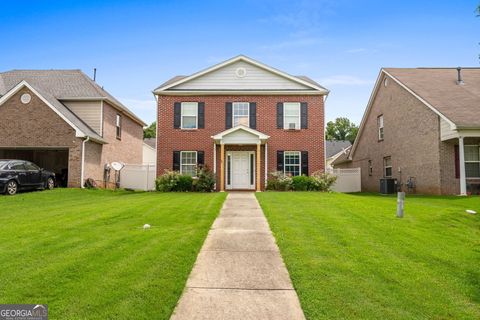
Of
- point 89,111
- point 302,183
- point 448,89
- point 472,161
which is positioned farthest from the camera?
point 89,111

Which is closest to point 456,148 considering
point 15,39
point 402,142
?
point 402,142

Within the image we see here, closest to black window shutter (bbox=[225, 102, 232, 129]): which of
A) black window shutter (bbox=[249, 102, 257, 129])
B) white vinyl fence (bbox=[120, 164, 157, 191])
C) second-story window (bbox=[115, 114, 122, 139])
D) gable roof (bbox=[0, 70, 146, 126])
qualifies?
black window shutter (bbox=[249, 102, 257, 129])

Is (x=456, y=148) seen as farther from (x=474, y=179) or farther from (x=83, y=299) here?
(x=83, y=299)

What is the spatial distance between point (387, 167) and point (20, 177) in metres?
19.6

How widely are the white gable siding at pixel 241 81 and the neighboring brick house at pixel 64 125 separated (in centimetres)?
548

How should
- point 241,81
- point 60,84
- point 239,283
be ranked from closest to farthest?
point 239,283 < point 241,81 < point 60,84

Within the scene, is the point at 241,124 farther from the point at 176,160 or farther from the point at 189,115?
the point at 176,160

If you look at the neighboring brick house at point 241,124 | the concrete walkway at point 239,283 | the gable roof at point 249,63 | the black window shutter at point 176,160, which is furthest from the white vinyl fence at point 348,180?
the concrete walkway at point 239,283

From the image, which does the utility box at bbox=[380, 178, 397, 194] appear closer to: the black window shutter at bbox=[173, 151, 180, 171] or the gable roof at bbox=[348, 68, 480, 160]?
the gable roof at bbox=[348, 68, 480, 160]

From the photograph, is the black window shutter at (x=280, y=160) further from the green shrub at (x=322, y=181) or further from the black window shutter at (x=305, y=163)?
the green shrub at (x=322, y=181)

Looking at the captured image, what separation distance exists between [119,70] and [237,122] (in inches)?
266

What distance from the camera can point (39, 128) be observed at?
18234 millimetres

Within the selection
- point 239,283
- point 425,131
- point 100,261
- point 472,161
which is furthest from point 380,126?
point 100,261

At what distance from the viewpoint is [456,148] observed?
1588 centimetres
